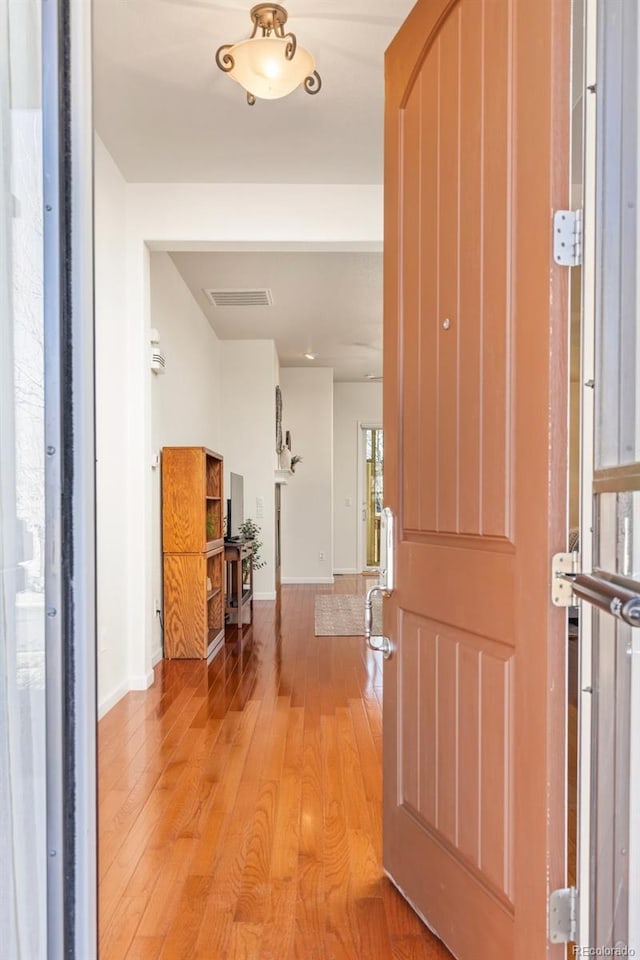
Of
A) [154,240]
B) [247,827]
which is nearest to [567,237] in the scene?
[247,827]

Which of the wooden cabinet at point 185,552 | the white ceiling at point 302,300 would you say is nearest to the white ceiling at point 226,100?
the white ceiling at point 302,300

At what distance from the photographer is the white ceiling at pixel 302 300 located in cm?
464

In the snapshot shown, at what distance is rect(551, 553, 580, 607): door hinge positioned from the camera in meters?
1.06

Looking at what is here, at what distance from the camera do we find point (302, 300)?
5.55 meters

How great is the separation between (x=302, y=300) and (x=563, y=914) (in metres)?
5.10

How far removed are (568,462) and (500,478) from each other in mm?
161

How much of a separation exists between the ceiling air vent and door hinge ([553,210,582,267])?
4.45m

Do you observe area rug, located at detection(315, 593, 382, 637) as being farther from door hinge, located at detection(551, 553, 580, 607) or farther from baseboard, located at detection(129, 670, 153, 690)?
door hinge, located at detection(551, 553, 580, 607)

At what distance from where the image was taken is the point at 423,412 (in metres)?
1.56

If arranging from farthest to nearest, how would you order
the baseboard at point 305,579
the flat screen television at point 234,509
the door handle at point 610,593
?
the baseboard at point 305,579, the flat screen television at point 234,509, the door handle at point 610,593

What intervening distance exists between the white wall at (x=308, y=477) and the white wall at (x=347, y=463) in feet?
3.09

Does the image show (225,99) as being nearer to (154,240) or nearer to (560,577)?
(154,240)

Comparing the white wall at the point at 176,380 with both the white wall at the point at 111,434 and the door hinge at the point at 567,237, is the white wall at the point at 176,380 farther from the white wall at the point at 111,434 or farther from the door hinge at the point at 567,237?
the door hinge at the point at 567,237

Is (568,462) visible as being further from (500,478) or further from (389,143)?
(389,143)
